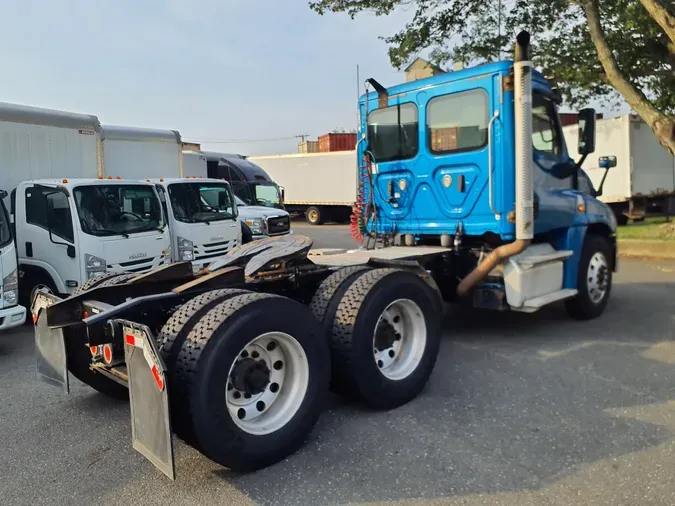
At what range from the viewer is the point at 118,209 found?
8.39 meters

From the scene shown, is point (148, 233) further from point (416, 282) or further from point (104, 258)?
point (416, 282)

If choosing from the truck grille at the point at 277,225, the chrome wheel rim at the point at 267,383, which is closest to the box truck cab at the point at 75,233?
the chrome wheel rim at the point at 267,383

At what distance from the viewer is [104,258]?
26.0ft

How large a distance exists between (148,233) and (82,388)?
3748 millimetres

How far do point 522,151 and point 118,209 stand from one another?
18.6ft

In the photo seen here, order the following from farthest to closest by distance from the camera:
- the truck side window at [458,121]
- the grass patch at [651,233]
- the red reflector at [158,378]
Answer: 1. the grass patch at [651,233]
2. the truck side window at [458,121]
3. the red reflector at [158,378]

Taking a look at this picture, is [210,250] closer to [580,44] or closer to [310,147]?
[580,44]

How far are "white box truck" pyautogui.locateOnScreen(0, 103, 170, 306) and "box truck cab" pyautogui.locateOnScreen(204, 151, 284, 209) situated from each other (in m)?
9.20

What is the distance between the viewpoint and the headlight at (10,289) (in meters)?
6.66

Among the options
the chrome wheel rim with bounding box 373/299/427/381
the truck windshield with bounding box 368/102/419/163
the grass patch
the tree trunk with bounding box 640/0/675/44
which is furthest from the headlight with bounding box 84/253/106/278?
the grass patch

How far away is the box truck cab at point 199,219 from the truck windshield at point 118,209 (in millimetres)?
616

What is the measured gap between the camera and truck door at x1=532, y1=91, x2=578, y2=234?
641cm

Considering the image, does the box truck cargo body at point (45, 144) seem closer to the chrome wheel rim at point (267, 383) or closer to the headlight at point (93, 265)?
the headlight at point (93, 265)

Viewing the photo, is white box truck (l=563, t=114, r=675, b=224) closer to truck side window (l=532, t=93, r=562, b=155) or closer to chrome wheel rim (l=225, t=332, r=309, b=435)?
truck side window (l=532, t=93, r=562, b=155)
